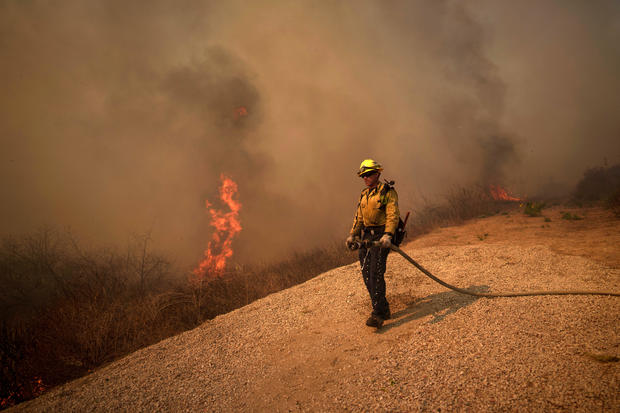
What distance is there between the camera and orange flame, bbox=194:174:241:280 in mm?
16938

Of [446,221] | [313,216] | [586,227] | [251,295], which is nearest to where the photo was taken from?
[251,295]

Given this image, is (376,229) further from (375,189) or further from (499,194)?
(499,194)

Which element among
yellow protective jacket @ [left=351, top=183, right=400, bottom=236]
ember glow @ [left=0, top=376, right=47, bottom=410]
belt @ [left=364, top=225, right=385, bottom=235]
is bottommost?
ember glow @ [left=0, top=376, right=47, bottom=410]

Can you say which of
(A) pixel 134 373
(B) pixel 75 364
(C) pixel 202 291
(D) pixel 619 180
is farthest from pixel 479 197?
(B) pixel 75 364

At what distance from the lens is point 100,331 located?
18.1ft

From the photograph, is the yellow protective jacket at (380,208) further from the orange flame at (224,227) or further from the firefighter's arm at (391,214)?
the orange flame at (224,227)

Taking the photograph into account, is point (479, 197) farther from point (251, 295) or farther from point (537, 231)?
point (251, 295)

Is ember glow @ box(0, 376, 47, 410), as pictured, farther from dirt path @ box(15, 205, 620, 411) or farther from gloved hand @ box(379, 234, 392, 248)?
gloved hand @ box(379, 234, 392, 248)

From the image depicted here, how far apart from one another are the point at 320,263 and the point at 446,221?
7088 millimetres

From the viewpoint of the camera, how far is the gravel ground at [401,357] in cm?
265

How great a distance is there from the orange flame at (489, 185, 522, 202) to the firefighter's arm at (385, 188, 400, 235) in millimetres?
14943

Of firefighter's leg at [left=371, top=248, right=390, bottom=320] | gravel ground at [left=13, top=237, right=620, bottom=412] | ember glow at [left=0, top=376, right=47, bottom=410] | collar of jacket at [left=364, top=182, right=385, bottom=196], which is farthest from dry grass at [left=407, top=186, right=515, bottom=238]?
ember glow at [left=0, top=376, right=47, bottom=410]

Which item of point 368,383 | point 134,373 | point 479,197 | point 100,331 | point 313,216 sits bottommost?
point 368,383

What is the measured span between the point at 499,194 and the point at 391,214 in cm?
1620
